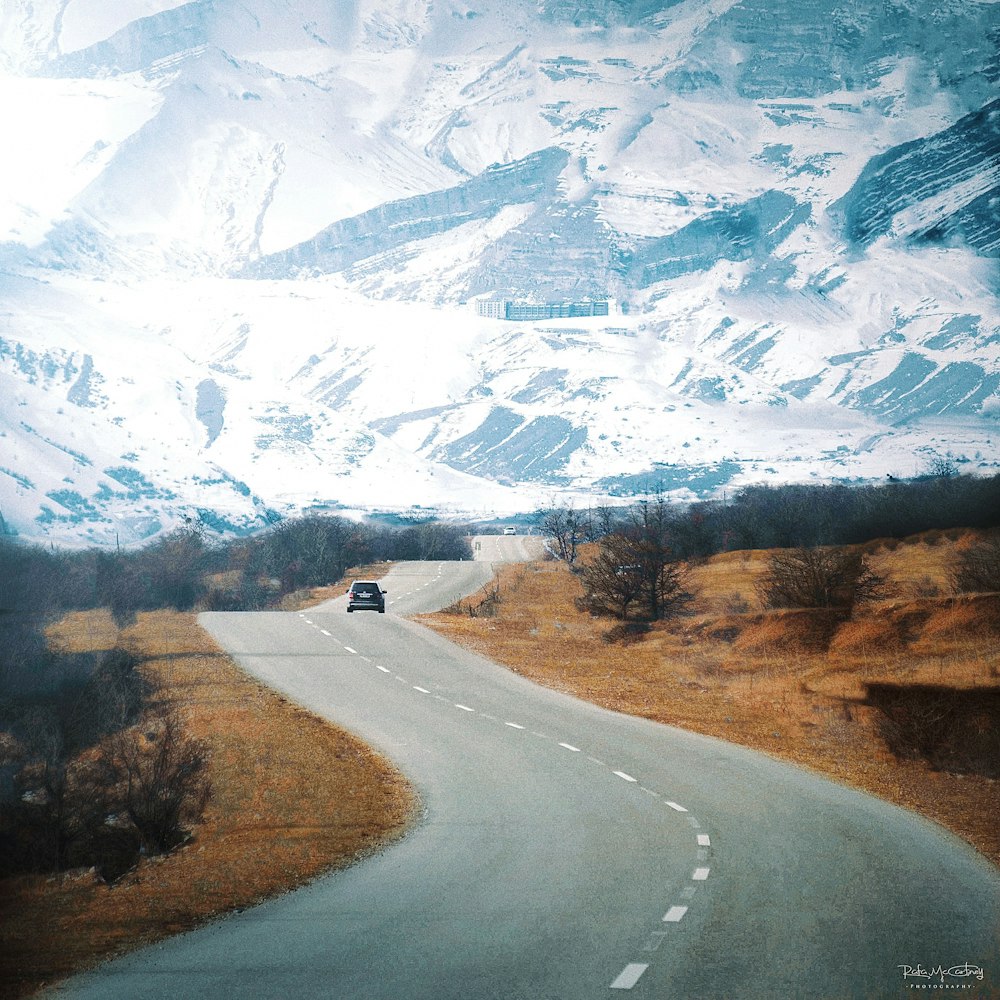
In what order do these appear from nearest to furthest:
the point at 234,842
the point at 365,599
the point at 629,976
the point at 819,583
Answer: the point at 629,976 < the point at 234,842 < the point at 819,583 < the point at 365,599

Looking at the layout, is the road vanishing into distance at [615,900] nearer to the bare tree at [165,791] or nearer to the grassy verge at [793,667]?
the grassy verge at [793,667]

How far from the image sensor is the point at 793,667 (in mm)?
35594

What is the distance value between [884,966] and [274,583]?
245 feet

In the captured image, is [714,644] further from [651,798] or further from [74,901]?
[74,901]

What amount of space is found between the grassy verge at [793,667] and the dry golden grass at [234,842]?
7.31 metres

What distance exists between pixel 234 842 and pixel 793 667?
845 inches

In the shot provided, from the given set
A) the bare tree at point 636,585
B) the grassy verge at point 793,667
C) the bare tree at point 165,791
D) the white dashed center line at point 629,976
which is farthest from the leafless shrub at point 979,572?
the white dashed center line at point 629,976

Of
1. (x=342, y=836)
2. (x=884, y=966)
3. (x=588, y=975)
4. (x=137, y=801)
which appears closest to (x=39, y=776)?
(x=137, y=801)

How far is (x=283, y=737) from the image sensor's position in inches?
1006

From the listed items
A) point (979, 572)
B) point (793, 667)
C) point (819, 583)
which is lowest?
point (793, 667)

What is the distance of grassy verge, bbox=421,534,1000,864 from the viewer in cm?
2198

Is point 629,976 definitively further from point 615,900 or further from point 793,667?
point 793,667

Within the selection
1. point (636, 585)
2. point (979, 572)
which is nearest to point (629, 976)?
point (979, 572)

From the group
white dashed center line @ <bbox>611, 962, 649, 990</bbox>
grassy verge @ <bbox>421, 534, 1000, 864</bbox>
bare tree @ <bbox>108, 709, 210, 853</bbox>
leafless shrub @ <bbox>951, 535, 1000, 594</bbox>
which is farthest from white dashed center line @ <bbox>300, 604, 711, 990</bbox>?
leafless shrub @ <bbox>951, 535, 1000, 594</bbox>
